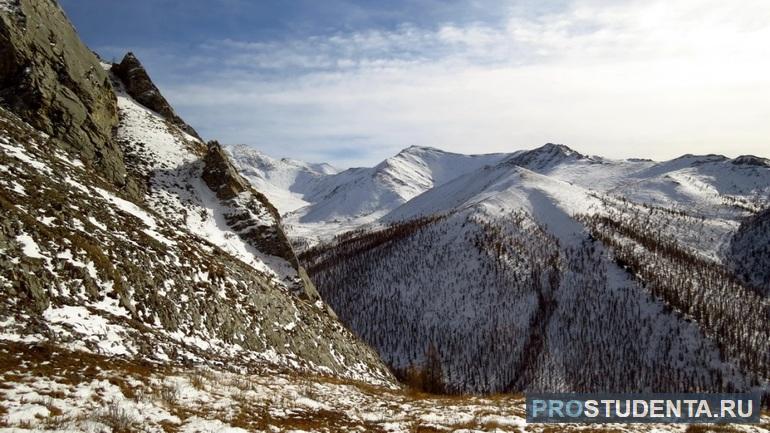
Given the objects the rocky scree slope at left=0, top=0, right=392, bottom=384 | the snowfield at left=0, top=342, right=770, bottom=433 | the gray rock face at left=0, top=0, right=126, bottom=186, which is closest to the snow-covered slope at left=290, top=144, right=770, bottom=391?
the rocky scree slope at left=0, top=0, right=392, bottom=384

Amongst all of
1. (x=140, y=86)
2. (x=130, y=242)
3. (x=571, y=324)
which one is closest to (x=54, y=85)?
(x=130, y=242)

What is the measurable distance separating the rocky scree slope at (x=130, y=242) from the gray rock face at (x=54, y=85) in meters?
0.13

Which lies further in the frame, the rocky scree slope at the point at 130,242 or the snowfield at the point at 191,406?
the rocky scree slope at the point at 130,242

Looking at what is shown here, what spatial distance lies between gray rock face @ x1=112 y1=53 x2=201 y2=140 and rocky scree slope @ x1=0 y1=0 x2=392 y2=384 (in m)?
3.06

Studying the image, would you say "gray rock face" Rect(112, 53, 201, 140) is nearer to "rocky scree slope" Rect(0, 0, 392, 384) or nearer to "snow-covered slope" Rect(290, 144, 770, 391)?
"rocky scree slope" Rect(0, 0, 392, 384)

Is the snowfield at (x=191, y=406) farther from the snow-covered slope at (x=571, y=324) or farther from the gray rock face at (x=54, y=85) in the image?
the snow-covered slope at (x=571, y=324)

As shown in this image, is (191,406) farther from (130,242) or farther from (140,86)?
(140,86)

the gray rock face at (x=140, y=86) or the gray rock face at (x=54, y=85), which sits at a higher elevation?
the gray rock face at (x=140, y=86)

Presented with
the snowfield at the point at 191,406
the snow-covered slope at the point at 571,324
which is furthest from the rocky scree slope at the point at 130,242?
the snow-covered slope at the point at 571,324

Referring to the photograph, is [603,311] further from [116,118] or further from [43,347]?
[43,347]

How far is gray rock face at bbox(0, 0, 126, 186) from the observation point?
3092cm

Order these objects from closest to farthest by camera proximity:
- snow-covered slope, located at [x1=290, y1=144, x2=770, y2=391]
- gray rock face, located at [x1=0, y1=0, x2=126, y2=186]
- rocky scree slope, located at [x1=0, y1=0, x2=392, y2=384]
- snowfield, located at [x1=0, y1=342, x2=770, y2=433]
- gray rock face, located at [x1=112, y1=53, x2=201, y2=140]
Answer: snowfield, located at [x1=0, y1=342, x2=770, y2=433]
rocky scree slope, located at [x1=0, y1=0, x2=392, y2=384]
gray rock face, located at [x1=0, y1=0, x2=126, y2=186]
gray rock face, located at [x1=112, y1=53, x2=201, y2=140]
snow-covered slope, located at [x1=290, y1=144, x2=770, y2=391]

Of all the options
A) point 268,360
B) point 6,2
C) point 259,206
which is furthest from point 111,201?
point 6,2

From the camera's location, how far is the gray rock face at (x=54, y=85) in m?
30.9
